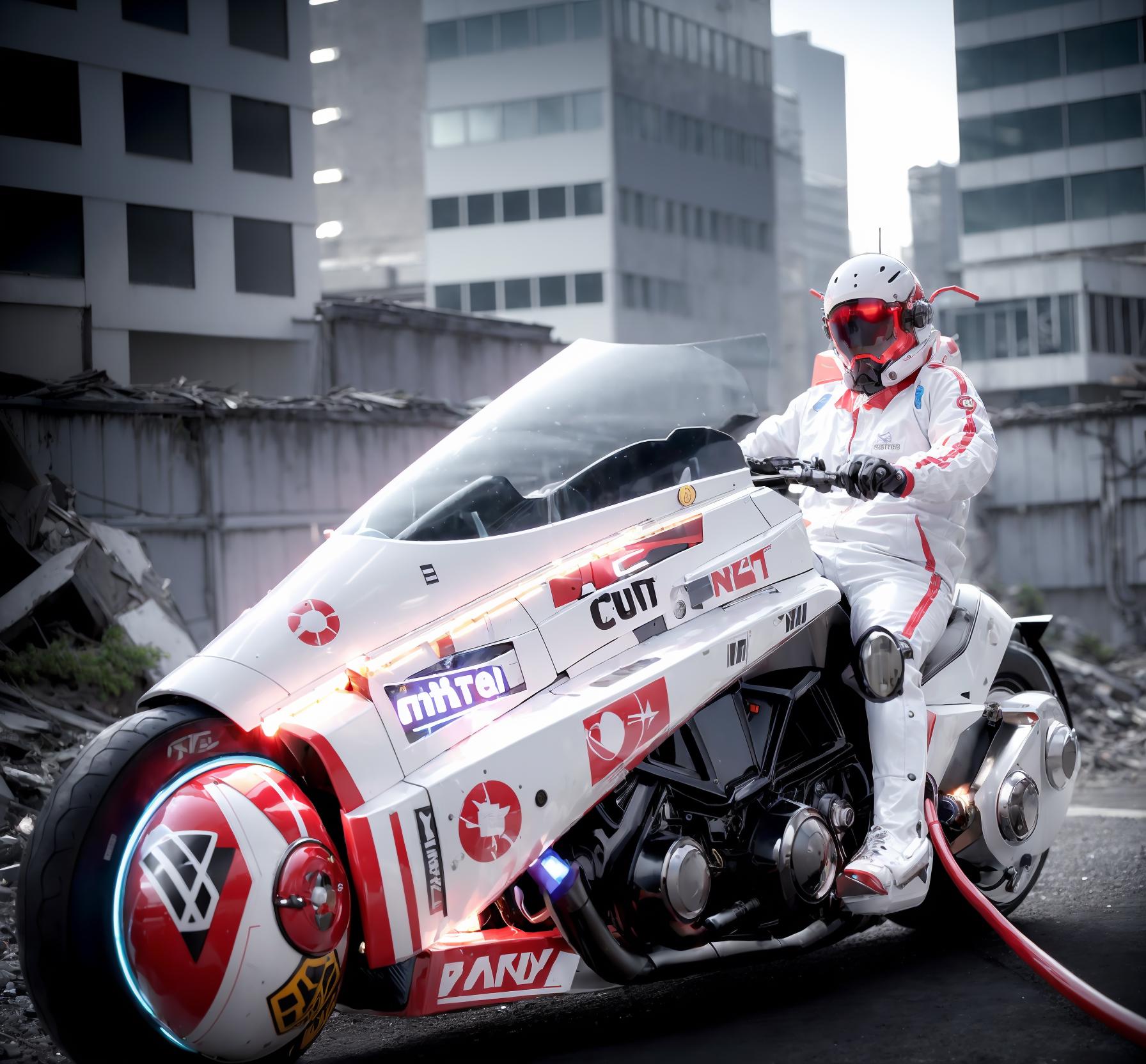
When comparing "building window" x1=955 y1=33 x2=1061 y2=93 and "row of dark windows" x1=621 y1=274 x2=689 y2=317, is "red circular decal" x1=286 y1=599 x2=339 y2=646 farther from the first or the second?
"row of dark windows" x1=621 y1=274 x2=689 y2=317

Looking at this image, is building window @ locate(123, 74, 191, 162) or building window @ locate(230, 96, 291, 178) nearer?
building window @ locate(123, 74, 191, 162)

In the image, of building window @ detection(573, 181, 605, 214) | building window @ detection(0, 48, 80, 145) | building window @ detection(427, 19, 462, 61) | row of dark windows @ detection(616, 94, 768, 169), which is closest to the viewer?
building window @ detection(0, 48, 80, 145)

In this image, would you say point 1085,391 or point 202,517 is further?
point 1085,391

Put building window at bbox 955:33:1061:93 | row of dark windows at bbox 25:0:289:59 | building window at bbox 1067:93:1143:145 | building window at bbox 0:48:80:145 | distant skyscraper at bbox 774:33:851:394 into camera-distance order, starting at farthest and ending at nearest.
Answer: distant skyscraper at bbox 774:33:851:394, building window at bbox 955:33:1061:93, building window at bbox 1067:93:1143:145, row of dark windows at bbox 25:0:289:59, building window at bbox 0:48:80:145

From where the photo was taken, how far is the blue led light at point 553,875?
138 inches

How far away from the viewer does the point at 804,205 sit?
57.9 m

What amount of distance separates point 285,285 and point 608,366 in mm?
18022

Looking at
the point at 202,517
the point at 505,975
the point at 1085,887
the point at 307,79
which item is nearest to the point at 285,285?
the point at 307,79

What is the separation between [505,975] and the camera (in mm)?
3494

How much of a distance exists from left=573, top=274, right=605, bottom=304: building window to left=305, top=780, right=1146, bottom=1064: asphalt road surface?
4091cm

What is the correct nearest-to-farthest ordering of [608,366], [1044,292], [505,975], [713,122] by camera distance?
[505,975] < [608,366] < [1044,292] < [713,122]

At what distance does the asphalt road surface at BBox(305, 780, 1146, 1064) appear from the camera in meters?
3.79

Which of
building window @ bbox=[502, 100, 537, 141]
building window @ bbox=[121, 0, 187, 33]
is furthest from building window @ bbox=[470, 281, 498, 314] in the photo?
building window @ bbox=[121, 0, 187, 33]

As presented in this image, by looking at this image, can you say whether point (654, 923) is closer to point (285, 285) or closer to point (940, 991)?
point (940, 991)
